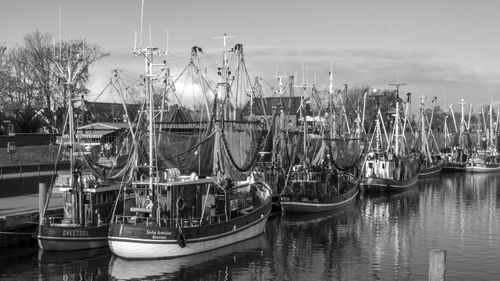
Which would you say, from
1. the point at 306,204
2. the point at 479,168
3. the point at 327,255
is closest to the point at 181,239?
the point at 327,255

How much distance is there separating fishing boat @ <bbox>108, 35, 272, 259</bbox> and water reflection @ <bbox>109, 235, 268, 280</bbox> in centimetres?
51

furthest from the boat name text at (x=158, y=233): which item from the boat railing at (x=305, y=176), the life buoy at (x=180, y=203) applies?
the boat railing at (x=305, y=176)

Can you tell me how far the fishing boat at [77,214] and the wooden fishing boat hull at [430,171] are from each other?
2712 inches

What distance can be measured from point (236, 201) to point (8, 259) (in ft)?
51.3

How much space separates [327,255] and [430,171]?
Result: 70.3 meters

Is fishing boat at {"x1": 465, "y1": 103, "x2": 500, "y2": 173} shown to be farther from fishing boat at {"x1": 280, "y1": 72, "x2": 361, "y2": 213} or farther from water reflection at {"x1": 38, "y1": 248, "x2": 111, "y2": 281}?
water reflection at {"x1": 38, "y1": 248, "x2": 111, "y2": 281}

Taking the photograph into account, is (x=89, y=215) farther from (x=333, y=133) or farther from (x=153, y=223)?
(x=333, y=133)

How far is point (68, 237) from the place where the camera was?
37.8 meters

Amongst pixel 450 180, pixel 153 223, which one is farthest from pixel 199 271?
pixel 450 180

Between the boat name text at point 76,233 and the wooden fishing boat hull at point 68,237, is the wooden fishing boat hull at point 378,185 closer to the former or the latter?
the wooden fishing boat hull at point 68,237

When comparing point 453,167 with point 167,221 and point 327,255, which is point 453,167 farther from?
point 167,221

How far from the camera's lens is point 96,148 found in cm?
7406

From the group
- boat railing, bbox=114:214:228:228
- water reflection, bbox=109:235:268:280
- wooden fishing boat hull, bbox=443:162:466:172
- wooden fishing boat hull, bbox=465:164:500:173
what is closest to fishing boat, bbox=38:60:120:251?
boat railing, bbox=114:214:228:228

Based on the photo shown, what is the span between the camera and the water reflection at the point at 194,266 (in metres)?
33.8
